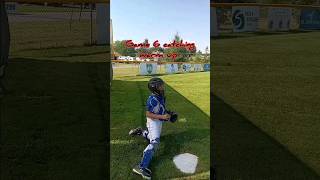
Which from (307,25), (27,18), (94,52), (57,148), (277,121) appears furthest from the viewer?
(307,25)

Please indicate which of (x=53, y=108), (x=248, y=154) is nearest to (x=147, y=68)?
(x=248, y=154)

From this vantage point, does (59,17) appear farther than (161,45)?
Yes

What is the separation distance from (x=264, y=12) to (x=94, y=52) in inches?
276

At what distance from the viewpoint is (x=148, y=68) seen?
14.1 feet

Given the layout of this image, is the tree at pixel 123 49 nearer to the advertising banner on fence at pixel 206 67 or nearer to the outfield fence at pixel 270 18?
the advertising banner on fence at pixel 206 67

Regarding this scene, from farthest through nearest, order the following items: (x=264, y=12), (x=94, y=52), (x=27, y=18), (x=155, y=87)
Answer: (x=264, y=12), (x=94, y=52), (x=27, y=18), (x=155, y=87)

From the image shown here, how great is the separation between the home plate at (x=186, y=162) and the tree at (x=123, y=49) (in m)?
0.98

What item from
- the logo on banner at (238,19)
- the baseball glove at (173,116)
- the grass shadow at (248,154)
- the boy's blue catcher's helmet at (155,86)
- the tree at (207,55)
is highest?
the logo on banner at (238,19)

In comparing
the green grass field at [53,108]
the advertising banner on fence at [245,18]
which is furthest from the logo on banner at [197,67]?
the advertising banner on fence at [245,18]

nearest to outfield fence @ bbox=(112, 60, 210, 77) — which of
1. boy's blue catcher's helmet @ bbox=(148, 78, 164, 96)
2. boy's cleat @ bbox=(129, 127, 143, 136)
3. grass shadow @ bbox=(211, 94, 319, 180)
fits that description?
boy's blue catcher's helmet @ bbox=(148, 78, 164, 96)

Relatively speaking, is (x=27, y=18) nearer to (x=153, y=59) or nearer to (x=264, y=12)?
(x=153, y=59)

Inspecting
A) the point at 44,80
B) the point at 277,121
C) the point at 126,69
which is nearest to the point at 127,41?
the point at 126,69

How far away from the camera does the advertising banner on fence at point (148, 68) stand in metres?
4.26

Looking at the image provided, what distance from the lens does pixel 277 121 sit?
751cm
